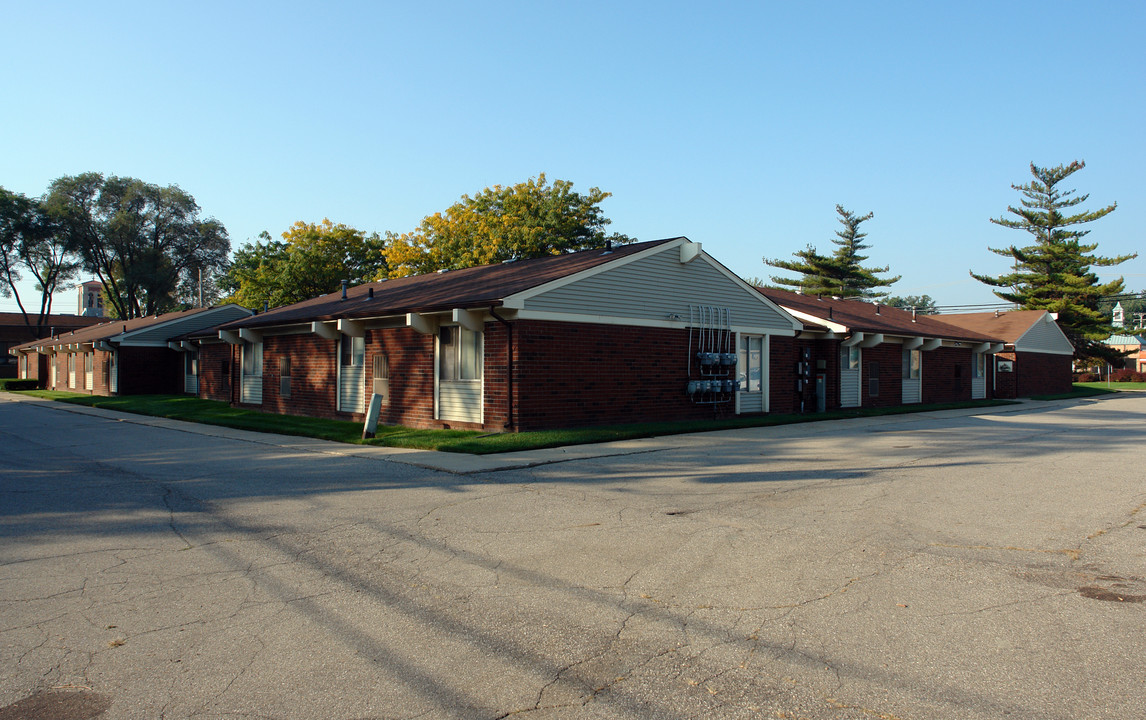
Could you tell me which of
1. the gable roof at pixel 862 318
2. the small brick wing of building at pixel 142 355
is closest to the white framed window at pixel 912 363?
the gable roof at pixel 862 318

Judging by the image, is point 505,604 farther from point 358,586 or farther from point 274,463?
point 274,463

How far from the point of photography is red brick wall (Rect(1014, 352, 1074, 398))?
127ft

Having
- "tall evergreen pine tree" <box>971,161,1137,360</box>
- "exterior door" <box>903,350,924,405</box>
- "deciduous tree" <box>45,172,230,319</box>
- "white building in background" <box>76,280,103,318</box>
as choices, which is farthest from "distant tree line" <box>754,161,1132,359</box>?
"white building in background" <box>76,280,103,318</box>

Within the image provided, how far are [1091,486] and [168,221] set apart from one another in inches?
2673

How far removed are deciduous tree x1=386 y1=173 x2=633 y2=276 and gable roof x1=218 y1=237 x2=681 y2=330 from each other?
20270 millimetres

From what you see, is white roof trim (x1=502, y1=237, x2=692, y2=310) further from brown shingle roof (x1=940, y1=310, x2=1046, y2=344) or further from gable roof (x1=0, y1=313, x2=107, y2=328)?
gable roof (x1=0, y1=313, x2=107, y2=328)

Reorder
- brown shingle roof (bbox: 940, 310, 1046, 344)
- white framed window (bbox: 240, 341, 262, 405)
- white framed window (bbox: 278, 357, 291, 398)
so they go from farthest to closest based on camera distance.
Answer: brown shingle roof (bbox: 940, 310, 1046, 344), white framed window (bbox: 240, 341, 262, 405), white framed window (bbox: 278, 357, 291, 398)

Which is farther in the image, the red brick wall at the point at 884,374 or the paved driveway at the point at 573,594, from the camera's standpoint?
the red brick wall at the point at 884,374

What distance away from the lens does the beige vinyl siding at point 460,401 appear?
54.7 feet

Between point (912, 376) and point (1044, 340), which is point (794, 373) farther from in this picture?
point (1044, 340)

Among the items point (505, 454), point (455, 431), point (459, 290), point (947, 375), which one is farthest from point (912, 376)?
point (505, 454)

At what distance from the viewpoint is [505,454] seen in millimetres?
12992

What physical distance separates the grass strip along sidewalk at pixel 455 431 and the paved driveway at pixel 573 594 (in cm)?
310

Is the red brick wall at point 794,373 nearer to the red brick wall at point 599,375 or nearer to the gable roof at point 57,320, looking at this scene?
the red brick wall at point 599,375
